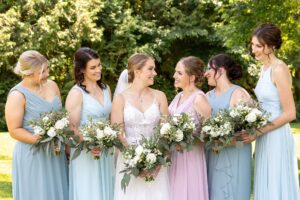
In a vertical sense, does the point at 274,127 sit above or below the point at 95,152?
above

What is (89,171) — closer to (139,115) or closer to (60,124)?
(60,124)

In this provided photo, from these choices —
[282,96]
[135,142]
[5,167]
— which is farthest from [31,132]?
[5,167]

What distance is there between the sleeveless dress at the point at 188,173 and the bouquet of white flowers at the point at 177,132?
39cm

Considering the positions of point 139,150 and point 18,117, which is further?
point 18,117

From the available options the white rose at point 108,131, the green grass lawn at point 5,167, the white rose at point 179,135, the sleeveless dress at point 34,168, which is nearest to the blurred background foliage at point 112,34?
the green grass lawn at point 5,167

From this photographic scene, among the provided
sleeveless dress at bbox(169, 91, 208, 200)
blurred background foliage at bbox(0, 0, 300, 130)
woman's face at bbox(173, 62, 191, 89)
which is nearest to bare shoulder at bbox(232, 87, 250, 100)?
sleeveless dress at bbox(169, 91, 208, 200)

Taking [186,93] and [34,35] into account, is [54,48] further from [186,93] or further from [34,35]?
[186,93]

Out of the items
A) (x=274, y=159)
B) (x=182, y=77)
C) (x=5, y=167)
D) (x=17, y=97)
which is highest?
(x=182, y=77)

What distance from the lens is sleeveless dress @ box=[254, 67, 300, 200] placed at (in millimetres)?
6379

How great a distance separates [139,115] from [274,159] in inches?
66.6

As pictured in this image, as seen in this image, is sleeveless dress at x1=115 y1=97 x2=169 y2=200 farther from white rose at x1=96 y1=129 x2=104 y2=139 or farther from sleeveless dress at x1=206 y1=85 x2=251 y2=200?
sleeveless dress at x1=206 y1=85 x2=251 y2=200

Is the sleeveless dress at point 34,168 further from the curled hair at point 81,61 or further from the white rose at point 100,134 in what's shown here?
the white rose at point 100,134

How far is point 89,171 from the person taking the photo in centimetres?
641

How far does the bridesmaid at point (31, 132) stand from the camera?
6.15 m
